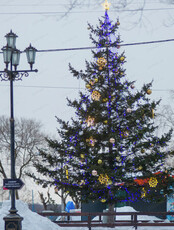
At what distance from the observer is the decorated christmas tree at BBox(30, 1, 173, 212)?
22594mm

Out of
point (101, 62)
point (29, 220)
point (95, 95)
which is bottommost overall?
point (29, 220)

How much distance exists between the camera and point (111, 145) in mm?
22938

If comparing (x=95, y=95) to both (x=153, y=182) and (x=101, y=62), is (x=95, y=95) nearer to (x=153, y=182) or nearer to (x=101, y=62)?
(x=101, y=62)

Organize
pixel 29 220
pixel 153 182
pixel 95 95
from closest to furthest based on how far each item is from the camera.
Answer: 1. pixel 29 220
2. pixel 153 182
3. pixel 95 95

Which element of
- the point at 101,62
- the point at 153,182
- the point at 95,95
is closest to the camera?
the point at 153,182

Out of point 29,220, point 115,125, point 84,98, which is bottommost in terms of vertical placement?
point 29,220

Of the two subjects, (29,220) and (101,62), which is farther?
(101,62)

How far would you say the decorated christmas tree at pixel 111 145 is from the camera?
22.6 metres

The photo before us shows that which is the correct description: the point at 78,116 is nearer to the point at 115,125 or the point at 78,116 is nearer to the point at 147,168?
the point at 115,125

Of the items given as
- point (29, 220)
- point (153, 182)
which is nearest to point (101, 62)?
point (153, 182)

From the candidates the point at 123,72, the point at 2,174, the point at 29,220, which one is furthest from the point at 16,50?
the point at 2,174

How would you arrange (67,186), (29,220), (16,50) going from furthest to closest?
(67,186)
(29,220)
(16,50)

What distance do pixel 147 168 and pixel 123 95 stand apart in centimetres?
391

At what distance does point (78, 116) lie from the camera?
933 inches
